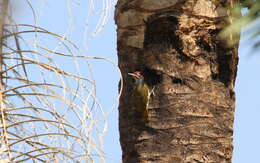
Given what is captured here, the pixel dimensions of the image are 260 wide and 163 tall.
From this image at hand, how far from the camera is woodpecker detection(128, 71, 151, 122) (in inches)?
125

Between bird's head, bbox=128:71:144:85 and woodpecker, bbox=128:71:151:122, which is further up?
bird's head, bbox=128:71:144:85

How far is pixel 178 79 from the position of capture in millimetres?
3262

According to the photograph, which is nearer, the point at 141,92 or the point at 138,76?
the point at 141,92

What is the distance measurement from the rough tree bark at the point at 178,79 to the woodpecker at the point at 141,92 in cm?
4

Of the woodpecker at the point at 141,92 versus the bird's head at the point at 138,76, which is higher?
the bird's head at the point at 138,76

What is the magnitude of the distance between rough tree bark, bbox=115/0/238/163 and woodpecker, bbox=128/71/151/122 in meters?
0.04

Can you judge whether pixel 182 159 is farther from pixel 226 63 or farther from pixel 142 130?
pixel 226 63

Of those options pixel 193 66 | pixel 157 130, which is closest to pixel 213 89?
pixel 193 66

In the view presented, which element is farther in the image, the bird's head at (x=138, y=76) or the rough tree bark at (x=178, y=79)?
the bird's head at (x=138, y=76)

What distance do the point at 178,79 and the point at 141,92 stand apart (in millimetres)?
261

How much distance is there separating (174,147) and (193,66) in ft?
1.81

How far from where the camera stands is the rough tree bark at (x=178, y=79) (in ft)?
10.3

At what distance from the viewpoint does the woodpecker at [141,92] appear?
10.4ft

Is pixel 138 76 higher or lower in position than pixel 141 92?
higher
